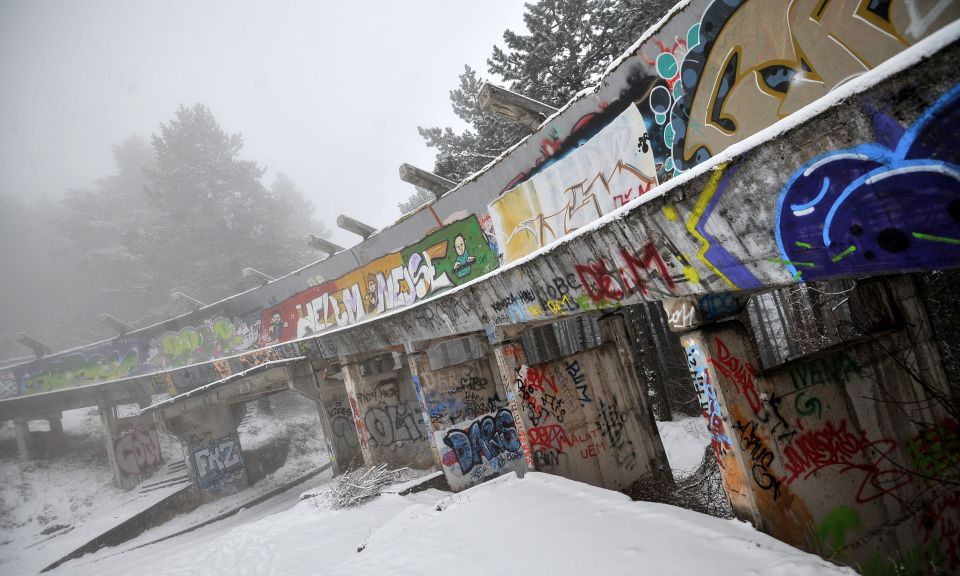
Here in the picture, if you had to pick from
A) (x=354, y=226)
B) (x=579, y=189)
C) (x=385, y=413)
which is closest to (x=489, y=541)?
(x=579, y=189)

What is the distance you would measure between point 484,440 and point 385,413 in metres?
4.70

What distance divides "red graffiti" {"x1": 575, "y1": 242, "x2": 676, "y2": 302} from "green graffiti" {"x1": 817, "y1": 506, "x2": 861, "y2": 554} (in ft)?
10.3

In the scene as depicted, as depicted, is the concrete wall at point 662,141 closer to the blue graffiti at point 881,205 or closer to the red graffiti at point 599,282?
the blue graffiti at point 881,205

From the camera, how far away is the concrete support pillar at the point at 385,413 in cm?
1431

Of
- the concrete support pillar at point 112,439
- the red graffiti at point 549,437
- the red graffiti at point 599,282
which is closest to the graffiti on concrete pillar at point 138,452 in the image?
the concrete support pillar at point 112,439

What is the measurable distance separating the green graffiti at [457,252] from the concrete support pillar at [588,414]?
5770 millimetres

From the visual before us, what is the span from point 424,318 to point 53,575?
52.2 ft

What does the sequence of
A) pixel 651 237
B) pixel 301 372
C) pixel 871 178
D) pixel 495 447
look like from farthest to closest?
1. pixel 301 372
2. pixel 495 447
3. pixel 651 237
4. pixel 871 178

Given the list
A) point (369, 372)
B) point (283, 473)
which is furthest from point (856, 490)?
point (283, 473)

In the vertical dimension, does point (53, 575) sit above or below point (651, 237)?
below

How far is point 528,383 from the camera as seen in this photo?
8.13 meters

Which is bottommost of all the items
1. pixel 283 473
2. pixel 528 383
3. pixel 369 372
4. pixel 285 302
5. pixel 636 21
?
pixel 283 473

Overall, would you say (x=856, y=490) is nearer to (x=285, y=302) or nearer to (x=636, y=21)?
(x=636, y=21)

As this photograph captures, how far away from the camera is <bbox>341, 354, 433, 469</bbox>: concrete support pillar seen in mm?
14312
